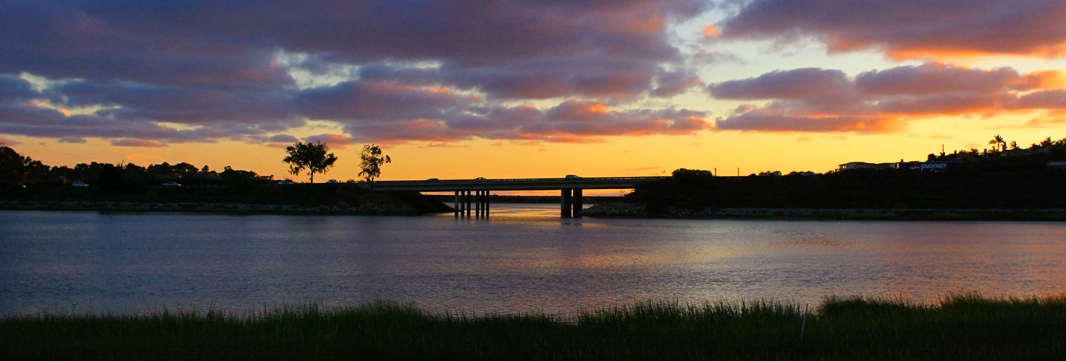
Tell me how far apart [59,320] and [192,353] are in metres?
7.60

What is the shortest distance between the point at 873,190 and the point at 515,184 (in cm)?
6467

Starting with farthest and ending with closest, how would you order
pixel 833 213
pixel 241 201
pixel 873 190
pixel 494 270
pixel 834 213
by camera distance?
pixel 241 201 → pixel 873 190 → pixel 833 213 → pixel 834 213 → pixel 494 270

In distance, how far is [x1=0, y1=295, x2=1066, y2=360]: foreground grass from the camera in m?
17.0

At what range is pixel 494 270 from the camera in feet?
146

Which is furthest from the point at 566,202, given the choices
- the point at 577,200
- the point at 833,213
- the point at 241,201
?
the point at 241,201

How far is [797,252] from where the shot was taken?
59656 millimetres

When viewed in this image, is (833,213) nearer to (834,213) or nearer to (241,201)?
(834,213)

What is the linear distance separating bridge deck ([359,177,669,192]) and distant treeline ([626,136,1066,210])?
359 centimetres

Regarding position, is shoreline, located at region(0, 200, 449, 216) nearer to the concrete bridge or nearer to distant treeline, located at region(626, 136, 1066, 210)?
the concrete bridge

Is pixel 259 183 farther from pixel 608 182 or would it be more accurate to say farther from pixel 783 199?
pixel 783 199

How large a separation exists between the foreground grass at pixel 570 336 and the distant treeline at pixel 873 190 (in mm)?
119622

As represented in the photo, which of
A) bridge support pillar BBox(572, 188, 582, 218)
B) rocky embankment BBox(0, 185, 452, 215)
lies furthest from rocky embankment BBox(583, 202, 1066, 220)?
rocky embankment BBox(0, 185, 452, 215)

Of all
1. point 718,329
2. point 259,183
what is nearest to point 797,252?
point 718,329

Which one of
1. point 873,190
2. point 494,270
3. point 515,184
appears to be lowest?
point 494,270
